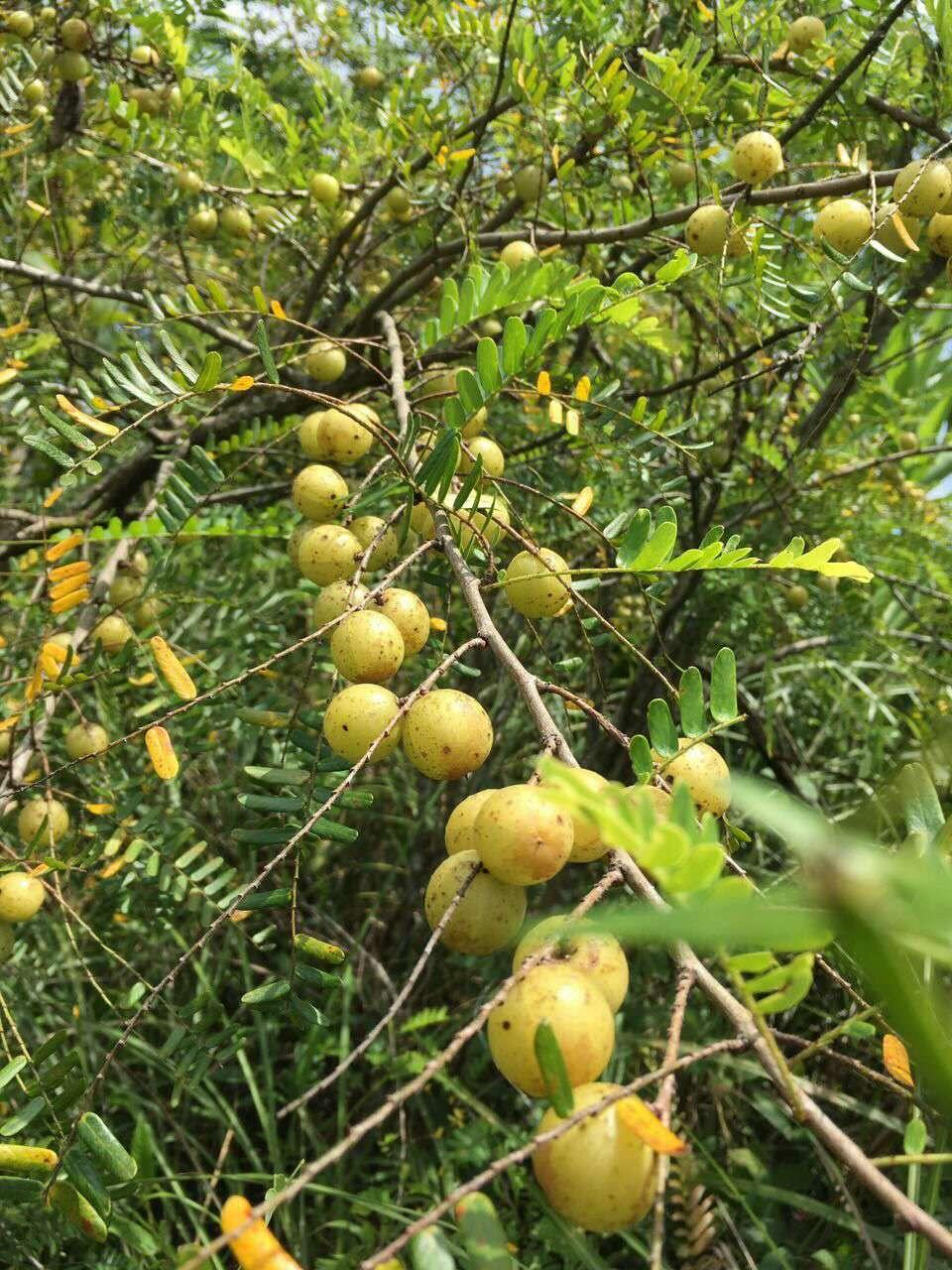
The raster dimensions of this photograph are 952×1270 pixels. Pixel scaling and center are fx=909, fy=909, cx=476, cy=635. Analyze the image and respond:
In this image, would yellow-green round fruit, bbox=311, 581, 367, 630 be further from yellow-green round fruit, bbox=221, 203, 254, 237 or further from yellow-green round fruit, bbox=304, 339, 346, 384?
yellow-green round fruit, bbox=221, 203, 254, 237

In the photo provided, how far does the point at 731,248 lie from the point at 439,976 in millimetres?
1650

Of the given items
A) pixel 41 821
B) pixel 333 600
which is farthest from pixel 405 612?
pixel 41 821

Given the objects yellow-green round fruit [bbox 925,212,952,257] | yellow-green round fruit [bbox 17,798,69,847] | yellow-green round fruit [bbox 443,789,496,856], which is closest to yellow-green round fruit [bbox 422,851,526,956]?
yellow-green round fruit [bbox 443,789,496,856]

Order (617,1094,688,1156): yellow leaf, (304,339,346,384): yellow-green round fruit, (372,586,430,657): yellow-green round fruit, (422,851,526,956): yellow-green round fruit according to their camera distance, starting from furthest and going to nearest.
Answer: (304,339,346,384): yellow-green round fruit, (372,586,430,657): yellow-green round fruit, (422,851,526,956): yellow-green round fruit, (617,1094,688,1156): yellow leaf

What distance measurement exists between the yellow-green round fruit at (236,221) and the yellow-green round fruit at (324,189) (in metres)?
0.23

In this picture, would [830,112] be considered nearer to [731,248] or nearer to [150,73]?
[731,248]

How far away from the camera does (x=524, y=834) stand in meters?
0.60

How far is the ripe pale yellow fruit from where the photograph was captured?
1.97ft

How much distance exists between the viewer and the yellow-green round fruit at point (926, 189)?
3.34 ft

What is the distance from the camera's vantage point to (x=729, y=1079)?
1.85 m

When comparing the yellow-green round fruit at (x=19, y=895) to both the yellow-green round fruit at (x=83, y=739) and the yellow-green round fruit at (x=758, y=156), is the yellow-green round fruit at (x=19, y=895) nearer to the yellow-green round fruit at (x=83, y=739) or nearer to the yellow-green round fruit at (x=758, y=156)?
the yellow-green round fruit at (x=83, y=739)

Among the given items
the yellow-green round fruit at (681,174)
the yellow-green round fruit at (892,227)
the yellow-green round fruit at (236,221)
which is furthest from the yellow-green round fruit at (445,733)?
the yellow-green round fruit at (236,221)

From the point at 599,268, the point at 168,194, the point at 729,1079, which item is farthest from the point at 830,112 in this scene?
the point at 729,1079

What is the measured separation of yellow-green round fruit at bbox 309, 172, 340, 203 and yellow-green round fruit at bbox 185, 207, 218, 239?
0.28 meters
